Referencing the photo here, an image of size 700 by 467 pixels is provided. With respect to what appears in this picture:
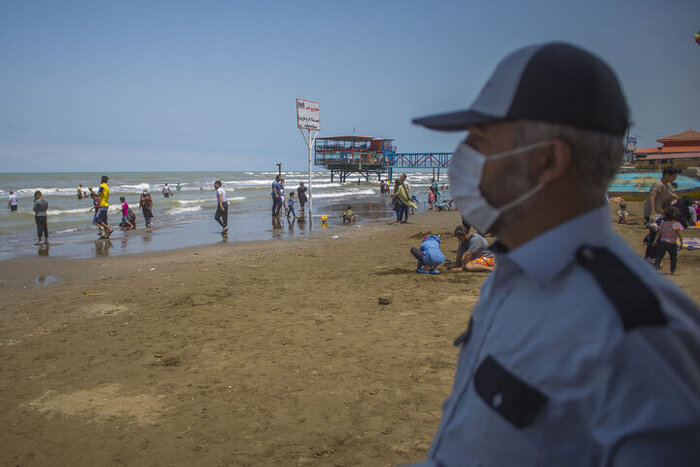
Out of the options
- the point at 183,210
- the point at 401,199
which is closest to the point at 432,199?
the point at 401,199

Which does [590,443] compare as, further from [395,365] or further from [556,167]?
[395,365]

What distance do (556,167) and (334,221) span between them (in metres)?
18.9

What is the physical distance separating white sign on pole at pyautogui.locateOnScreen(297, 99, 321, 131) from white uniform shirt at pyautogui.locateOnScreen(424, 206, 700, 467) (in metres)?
17.0

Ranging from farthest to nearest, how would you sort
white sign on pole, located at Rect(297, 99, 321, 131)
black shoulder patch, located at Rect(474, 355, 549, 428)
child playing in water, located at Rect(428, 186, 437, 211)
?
child playing in water, located at Rect(428, 186, 437, 211) < white sign on pole, located at Rect(297, 99, 321, 131) < black shoulder patch, located at Rect(474, 355, 549, 428)

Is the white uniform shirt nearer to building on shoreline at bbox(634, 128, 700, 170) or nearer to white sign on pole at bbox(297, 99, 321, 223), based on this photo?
white sign on pole at bbox(297, 99, 321, 223)

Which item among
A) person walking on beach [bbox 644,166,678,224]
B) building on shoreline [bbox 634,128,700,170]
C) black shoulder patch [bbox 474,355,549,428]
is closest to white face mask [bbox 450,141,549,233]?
black shoulder patch [bbox 474,355,549,428]

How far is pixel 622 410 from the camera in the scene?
806 millimetres

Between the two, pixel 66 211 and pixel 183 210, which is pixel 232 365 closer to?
pixel 183 210

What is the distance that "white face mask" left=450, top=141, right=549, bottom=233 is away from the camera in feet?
3.73

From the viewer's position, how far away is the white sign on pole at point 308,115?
1735cm

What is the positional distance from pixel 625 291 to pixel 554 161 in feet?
1.10

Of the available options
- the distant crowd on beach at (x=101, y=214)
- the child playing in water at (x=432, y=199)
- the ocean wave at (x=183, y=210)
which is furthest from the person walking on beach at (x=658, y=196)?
the ocean wave at (x=183, y=210)

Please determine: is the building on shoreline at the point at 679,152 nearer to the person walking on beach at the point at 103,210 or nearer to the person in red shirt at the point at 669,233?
the person in red shirt at the point at 669,233

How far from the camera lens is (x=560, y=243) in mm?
981
